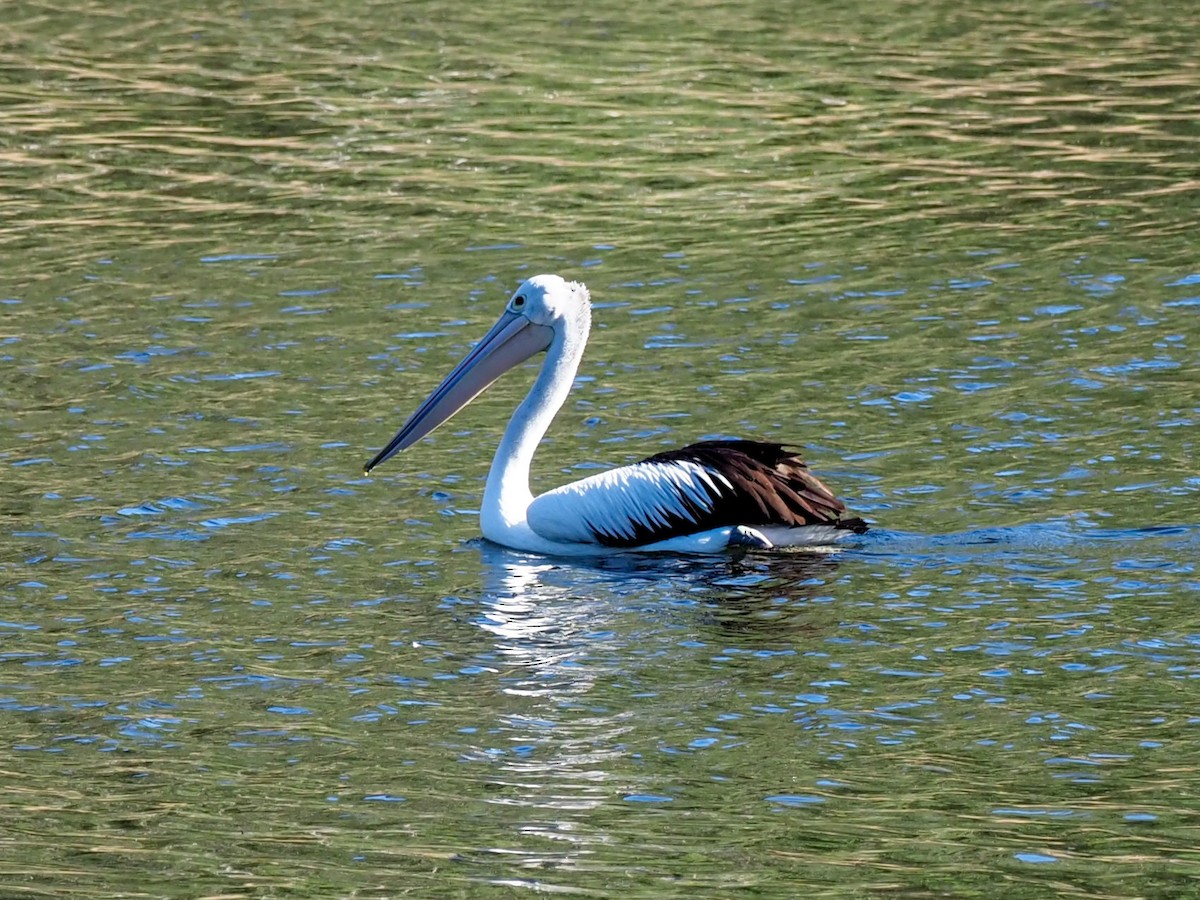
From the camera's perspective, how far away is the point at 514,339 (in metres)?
8.74

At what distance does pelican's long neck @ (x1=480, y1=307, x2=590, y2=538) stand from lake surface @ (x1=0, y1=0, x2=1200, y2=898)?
0.22m

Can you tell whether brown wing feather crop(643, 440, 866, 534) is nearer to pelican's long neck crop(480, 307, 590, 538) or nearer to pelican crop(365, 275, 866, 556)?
pelican crop(365, 275, 866, 556)

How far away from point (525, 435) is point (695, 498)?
88cm

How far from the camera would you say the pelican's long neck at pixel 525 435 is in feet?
→ 26.7

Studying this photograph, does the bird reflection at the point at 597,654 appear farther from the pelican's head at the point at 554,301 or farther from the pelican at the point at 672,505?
the pelican's head at the point at 554,301

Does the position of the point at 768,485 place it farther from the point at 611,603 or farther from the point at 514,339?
the point at 514,339

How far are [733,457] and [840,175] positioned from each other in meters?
6.55

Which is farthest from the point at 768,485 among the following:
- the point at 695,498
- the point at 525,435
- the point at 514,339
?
the point at 514,339

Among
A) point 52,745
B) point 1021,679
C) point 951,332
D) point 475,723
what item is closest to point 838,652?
point 1021,679

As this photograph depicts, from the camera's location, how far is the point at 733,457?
7793 millimetres

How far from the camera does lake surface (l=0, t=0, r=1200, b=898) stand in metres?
5.34

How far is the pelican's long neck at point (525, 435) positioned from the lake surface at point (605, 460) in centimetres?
22

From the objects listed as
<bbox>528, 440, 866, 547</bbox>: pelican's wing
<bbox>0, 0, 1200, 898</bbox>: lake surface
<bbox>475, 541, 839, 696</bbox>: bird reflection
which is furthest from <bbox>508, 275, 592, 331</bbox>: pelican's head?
<bbox>475, 541, 839, 696</bbox>: bird reflection

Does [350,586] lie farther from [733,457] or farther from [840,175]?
[840,175]
